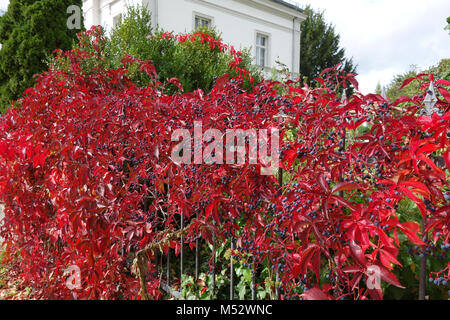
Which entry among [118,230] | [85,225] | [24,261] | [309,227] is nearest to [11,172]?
[24,261]

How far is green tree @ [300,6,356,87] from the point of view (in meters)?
21.2

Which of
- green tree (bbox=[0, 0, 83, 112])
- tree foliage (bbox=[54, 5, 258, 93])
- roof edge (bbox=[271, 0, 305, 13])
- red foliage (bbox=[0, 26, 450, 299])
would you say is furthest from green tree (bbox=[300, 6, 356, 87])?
red foliage (bbox=[0, 26, 450, 299])

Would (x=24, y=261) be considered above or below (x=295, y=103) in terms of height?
below

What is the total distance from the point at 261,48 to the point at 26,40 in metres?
9.49

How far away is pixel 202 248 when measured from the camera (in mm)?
2631

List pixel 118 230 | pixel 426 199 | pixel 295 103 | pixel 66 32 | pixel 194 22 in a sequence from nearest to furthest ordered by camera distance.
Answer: pixel 426 199 < pixel 295 103 < pixel 118 230 < pixel 66 32 < pixel 194 22

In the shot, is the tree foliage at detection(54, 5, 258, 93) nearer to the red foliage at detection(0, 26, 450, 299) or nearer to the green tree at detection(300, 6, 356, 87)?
the red foliage at detection(0, 26, 450, 299)

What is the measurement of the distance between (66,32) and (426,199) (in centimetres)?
1000

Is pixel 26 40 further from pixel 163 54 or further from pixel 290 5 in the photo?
pixel 290 5

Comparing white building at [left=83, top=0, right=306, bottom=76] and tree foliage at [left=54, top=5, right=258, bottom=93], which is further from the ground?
white building at [left=83, top=0, right=306, bottom=76]

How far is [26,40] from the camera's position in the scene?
8.43 m

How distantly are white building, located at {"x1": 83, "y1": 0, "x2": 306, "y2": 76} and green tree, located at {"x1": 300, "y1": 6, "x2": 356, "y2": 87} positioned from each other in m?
5.47
